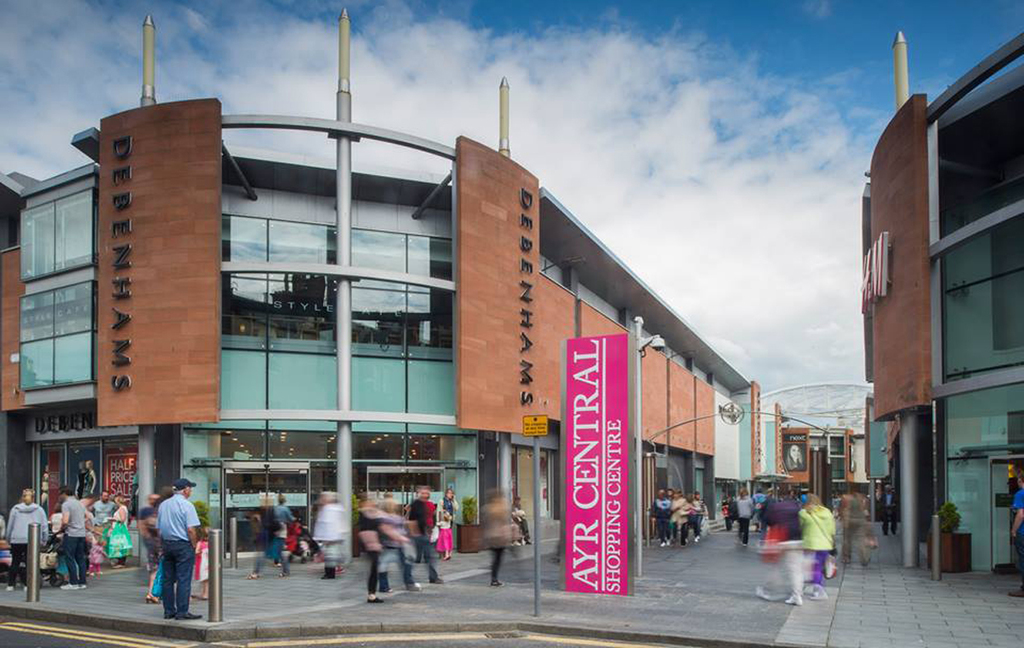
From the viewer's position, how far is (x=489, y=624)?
11.8 meters

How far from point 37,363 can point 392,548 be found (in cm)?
1446

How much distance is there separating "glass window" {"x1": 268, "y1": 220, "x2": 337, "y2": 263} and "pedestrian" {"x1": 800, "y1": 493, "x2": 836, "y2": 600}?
44.7 feet

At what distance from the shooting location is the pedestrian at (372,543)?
13.9 metres

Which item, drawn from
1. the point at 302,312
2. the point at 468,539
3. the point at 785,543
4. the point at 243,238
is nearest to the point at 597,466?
the point at 785,543

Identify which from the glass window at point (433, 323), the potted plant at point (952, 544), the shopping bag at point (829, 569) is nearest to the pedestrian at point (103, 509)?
the glass window at point (433, 323)

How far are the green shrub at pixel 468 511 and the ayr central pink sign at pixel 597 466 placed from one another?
10117mm

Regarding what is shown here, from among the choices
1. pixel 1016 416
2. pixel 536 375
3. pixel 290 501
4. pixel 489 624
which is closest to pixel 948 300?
pixel 1016 416

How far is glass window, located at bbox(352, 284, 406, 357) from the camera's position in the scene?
24.0m

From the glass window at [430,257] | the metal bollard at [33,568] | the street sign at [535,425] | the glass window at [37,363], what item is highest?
the glass window at [430,257]

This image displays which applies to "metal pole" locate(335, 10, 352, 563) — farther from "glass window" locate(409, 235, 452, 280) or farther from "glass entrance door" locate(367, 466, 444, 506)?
"glass window" locate(409, 235, 452, 280)

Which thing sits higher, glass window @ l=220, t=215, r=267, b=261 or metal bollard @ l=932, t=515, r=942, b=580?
glass window @ l=220, t=215, r=267, b=261

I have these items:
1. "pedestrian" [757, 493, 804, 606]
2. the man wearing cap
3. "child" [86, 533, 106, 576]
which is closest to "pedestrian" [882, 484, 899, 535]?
"pedestrian" [757, 493, 804, 606]

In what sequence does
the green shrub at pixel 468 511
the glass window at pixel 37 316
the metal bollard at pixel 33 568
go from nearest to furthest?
the metal bollard at pixel 33 568, the glass window at pixel 37 316, the green shrub at pixel 468 511

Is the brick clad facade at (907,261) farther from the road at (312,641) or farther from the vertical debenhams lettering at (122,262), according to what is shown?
the vertical debenhams lettering at (122,262)
